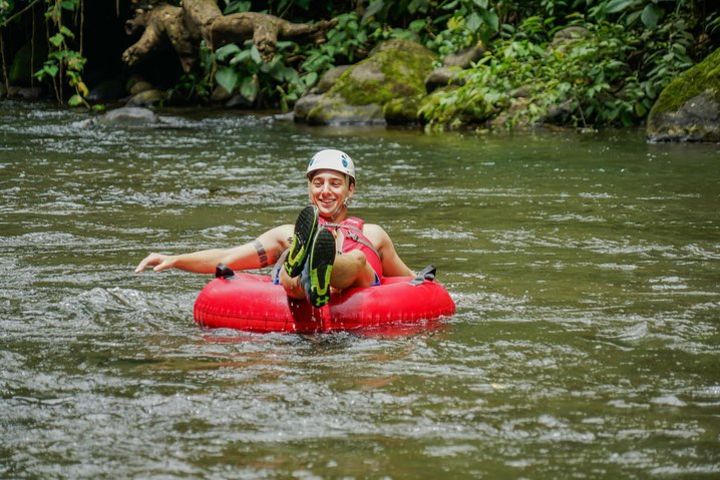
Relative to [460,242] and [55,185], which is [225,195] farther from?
[460,242]

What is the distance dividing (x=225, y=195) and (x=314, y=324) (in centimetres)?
454

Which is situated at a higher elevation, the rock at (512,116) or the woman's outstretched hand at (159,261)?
the rock at (512,116)

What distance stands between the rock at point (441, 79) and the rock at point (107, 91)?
7497mm

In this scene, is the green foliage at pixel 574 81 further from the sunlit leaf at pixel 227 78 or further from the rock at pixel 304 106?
the sunlit leaf at pixel 227 78

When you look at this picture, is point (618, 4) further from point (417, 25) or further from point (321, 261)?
point (321, 261)

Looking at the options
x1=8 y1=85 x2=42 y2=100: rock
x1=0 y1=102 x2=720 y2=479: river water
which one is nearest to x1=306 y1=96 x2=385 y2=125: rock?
x1=0 y1=102 x2=720 y2=479: river water

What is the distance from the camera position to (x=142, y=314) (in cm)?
510

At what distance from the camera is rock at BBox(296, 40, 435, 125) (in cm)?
1546

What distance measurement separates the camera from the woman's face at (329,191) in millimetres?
5199

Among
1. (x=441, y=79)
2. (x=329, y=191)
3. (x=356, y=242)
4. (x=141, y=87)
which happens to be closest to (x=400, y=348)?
(x=356, y=242)

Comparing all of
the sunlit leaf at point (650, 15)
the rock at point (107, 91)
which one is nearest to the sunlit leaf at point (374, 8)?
the sunlit leaf at point (650, 15)

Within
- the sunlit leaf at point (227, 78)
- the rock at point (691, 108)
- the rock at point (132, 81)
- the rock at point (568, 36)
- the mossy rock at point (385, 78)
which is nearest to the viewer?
the rock at point (691, 108)

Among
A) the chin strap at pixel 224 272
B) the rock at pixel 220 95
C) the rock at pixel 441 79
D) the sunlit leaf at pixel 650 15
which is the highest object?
the sunlit leaf at pixel 650 15

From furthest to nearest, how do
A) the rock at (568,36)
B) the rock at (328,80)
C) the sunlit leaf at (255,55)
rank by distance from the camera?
the sunlit leaf at (255,55) < the rock at (328,80) < the rock at (568,36)
